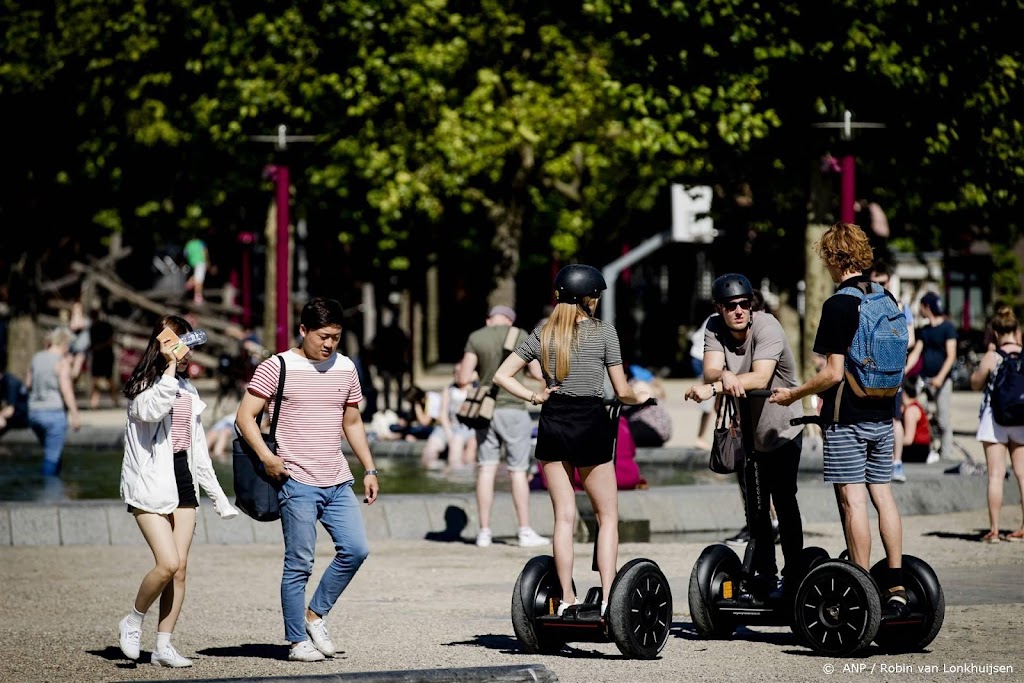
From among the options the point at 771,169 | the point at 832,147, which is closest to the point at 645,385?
the point at 832,147

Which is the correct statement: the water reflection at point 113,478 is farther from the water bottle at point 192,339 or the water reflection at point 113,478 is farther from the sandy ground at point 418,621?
the water bottle at point 192,339

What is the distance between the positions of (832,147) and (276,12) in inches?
455

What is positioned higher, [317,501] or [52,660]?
[317,501]

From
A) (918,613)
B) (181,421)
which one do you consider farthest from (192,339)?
(918,613)

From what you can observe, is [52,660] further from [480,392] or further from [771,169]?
[771,169]

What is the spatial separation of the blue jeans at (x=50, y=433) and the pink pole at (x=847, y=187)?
7417mm

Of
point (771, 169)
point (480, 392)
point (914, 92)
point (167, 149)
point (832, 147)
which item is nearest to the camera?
point (480, 392)

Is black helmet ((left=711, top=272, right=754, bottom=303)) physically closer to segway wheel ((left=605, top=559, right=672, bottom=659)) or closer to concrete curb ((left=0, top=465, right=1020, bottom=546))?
segway wheel ((left=605, top=559, right=672, bottom=659))

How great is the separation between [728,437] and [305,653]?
214cm

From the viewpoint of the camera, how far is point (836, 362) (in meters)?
8.09

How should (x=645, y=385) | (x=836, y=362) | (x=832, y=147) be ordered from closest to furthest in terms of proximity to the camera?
1. (x=836, y=362)
2. (x=645, y=385)
3. (x=832, y=147)

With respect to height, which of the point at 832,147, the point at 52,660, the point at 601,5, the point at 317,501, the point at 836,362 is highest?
the point at 601,5

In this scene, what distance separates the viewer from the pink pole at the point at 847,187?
1745cm

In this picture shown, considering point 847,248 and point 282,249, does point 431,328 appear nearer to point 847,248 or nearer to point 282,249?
point 282,249
